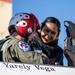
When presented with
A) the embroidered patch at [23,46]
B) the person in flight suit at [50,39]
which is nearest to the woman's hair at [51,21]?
the person in flight suit at [50,39]

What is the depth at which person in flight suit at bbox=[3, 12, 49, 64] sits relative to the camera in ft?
11.3

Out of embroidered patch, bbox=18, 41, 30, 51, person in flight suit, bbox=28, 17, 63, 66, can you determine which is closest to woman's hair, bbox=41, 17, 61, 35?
person in flight suit, bbox=28, 17, 63, 66

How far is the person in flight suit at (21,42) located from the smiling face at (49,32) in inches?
4.4

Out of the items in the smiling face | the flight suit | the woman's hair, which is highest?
the woman's hair

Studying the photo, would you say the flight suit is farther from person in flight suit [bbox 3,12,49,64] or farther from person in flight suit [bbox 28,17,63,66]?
person in flight suit [bbox 28,17,63,66]

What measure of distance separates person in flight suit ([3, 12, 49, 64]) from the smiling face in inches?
4.4

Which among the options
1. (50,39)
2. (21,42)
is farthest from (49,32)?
(21,42)

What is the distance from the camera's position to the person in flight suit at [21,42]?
3.43m

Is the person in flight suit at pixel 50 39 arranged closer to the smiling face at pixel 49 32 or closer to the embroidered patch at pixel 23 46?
the smiling face at pixel 49 32

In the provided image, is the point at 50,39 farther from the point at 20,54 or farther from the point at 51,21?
the point at 20,54

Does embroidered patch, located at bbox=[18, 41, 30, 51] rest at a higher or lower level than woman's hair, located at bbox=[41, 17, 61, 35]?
lower

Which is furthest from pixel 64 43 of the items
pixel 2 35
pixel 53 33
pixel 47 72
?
pixel 2 35

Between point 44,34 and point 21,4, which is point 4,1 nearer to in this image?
point 21,4

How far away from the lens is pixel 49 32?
12.1 feet
